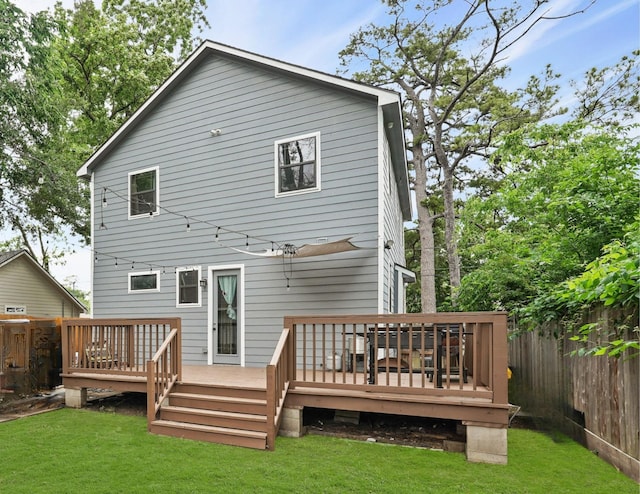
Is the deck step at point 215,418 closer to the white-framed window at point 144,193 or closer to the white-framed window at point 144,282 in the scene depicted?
the white-framed window at point 144,282

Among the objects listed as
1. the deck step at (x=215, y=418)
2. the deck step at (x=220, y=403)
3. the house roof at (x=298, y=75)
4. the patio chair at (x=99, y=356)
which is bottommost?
the deck step at (x=215, y=418)

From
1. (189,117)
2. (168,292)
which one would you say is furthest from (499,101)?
(168,292)

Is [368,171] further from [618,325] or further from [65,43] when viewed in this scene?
[65,43]

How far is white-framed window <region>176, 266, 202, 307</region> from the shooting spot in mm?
8578

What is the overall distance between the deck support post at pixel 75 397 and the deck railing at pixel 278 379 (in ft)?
12.6

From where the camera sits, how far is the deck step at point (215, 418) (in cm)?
494

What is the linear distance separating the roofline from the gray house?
0.08 ft

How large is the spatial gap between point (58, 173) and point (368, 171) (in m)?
12.9

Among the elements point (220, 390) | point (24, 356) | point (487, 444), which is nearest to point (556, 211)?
point (487, 444)

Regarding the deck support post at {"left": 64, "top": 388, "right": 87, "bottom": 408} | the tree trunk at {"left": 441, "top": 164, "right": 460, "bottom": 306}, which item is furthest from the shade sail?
the tree trunk at {"left": 441, "top": 164, "right": 460, "bottom": 306}

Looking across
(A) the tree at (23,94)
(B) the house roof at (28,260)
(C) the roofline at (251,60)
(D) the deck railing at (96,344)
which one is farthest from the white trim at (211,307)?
(B) the house roof at (28,260)

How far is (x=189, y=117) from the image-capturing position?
917 cm

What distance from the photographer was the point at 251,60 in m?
8.34

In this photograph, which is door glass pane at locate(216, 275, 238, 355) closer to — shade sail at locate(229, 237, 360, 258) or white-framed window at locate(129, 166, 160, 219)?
shade sail at locate(229, 237, 360, 258)
